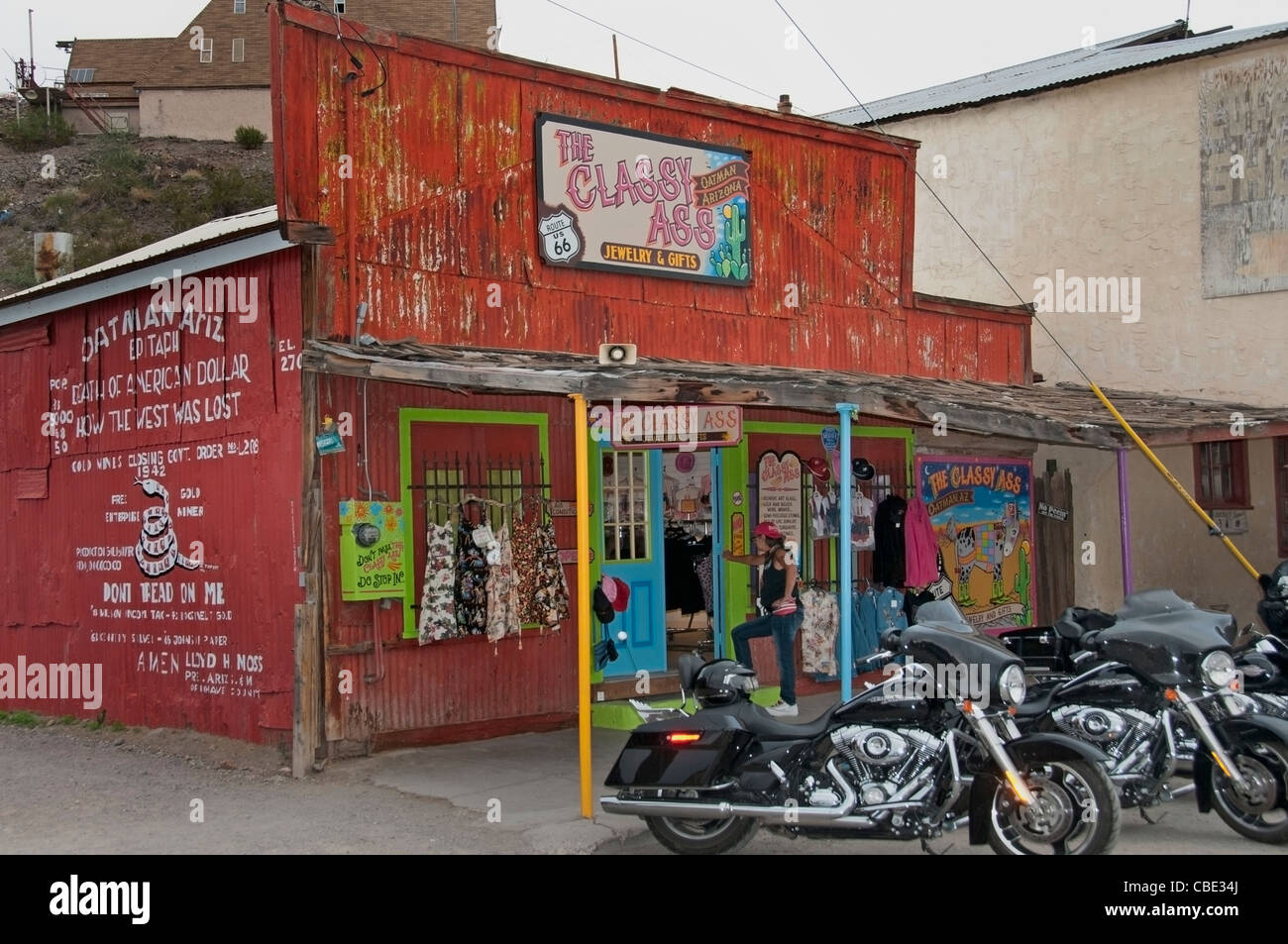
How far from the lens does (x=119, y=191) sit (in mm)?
45156

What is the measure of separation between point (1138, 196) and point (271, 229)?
11.9 metres

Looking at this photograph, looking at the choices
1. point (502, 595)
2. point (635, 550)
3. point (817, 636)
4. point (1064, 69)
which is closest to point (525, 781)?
point (502, 595)

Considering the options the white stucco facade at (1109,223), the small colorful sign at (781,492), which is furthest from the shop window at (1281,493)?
the small colorful sign at (781,492)

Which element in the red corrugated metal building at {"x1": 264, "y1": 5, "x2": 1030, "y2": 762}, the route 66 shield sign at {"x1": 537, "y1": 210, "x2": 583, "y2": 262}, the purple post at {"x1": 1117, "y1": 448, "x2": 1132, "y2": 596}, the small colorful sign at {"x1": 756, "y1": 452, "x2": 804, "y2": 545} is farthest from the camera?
the small colorful sign at {"x1": 756, "y1": 452, "x2": 804, "y2": 545}

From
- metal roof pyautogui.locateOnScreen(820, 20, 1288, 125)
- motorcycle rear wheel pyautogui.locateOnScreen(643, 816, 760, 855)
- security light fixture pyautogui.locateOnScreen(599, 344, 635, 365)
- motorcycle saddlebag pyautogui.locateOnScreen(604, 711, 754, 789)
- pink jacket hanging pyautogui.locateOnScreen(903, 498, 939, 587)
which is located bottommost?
motorcycle rear wheel pyautogui.locateOnScreen(643, 816, 760, 855)

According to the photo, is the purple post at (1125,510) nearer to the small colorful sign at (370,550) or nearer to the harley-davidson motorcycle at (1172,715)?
the harley-davidson motorcycle at (1172,715)

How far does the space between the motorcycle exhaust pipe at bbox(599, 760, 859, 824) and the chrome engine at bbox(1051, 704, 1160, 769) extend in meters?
1.55

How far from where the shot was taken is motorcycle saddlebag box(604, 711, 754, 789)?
6.96 metres

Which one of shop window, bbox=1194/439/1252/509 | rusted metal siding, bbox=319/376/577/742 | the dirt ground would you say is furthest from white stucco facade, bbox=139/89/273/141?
rusted metal siding, bbox=319/376/577/742

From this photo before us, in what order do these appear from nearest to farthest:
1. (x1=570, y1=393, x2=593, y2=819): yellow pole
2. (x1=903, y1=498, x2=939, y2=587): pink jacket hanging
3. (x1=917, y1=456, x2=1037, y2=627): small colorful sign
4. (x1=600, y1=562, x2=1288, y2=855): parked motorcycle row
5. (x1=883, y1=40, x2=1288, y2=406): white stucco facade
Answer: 1. (x1=600, y1=562, x2=1288, y2=855): parked motorcycle row
2. (x1=570, y1=393, x2=593, y2=819): yellow pole
3. (x1=903, y1=498, x2=939, y2=587): pink jacket hanging
4. (x1=917, y1=456, x2=1037, y2=627): small colorful sign
5. (x1=883, y1=40, x2=1288, y2=406): white stucco facade

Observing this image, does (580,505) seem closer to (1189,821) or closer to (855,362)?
(1189,821)

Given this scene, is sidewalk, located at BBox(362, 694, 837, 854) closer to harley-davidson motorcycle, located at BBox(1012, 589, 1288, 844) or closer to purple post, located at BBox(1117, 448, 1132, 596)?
harley-davidson motorcycle, located at BBox(1012, 589, 1288, 844)
